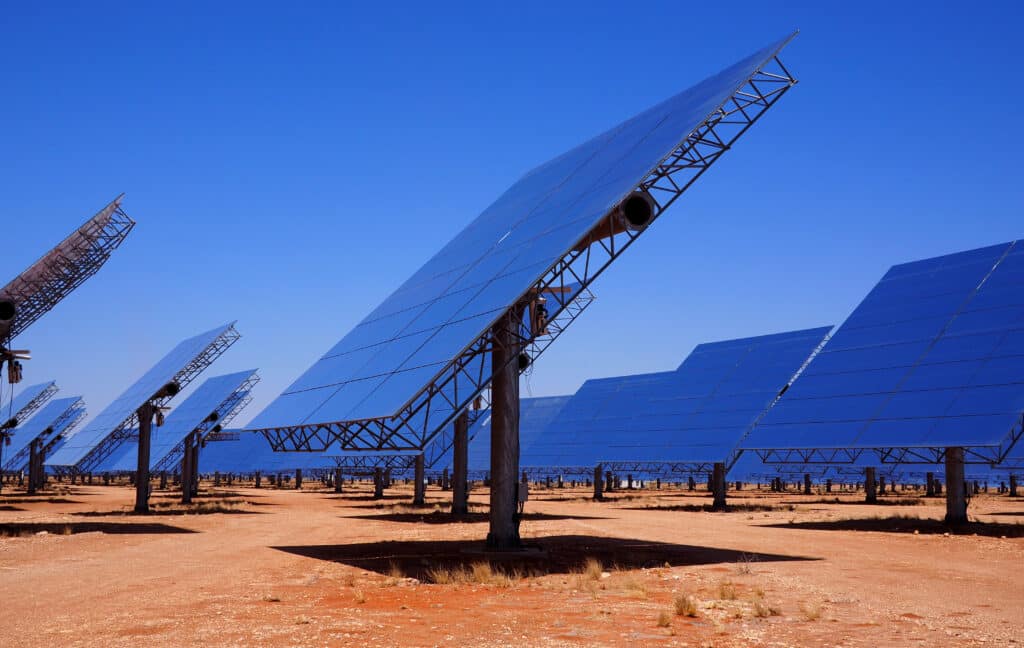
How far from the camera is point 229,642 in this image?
1248 centimetres

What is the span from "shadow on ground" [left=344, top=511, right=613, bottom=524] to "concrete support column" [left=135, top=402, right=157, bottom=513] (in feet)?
39.8

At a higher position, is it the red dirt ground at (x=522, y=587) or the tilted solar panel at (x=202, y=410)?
the tilted solar panel at (x=202, y=410)

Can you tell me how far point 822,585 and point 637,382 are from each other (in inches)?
1880

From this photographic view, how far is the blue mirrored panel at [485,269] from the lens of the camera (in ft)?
70.4

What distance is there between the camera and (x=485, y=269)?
25.5m

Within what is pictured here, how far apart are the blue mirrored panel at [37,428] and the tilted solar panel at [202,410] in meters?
15.7

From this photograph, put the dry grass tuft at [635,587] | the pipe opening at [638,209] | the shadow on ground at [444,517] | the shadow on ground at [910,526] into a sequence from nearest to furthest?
the dry grass tuft at [635,587] < the pipe opening at [638,209] < the shadow on ground at [910,526] < the shadow on ground at [444,517]

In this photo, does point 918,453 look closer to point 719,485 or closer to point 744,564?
point 719,485

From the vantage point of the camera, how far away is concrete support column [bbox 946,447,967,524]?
32.1 meters

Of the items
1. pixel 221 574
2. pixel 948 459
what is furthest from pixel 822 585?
pixel 948 459

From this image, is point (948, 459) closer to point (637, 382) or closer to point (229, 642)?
point (229, 642)

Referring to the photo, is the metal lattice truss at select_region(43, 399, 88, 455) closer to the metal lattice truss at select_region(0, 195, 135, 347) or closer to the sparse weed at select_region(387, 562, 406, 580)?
the metal lattice truss at select_region(0, 195, 135, 347)

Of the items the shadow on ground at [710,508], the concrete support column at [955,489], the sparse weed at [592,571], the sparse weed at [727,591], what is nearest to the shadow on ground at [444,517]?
the shadow on ground at [710,508]

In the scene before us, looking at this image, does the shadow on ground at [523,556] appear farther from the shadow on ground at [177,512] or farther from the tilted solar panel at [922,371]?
the shadow on ground at [177,512]
